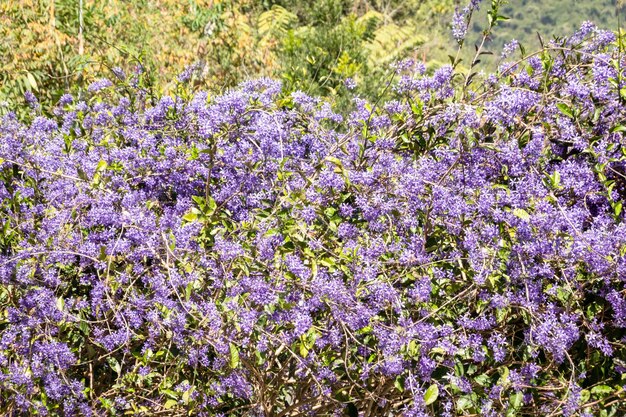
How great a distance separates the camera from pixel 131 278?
2.55m

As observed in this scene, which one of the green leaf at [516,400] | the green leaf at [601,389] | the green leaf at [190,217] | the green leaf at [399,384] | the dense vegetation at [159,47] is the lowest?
the dense vegetation at [159,47]

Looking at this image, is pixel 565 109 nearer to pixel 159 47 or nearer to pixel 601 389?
pixel 601 389

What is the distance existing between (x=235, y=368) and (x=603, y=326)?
45.2 inches

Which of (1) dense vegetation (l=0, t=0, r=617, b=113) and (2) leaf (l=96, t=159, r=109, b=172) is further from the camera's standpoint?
(1) dense vegetation (l=0, t=0, r=617, b=113)

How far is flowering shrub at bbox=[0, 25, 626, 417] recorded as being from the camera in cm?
228

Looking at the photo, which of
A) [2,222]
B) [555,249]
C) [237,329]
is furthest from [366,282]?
[2,222]

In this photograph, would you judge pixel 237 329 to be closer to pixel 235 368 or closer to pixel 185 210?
pixel 235 368

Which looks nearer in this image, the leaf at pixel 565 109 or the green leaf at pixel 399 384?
the green leaf at pixel 399 384

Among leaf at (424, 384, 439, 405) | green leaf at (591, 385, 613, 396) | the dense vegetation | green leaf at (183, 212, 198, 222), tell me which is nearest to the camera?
leaf at (424, 384, 439, 405)

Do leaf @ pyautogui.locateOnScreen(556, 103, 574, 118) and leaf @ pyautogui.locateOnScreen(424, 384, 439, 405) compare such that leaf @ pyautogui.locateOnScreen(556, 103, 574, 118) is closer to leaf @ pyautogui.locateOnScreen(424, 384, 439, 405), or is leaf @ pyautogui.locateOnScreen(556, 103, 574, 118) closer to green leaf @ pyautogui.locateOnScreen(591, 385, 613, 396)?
green leaf @ pyautogui.locateOnScreen(591, 385, 613, 396)

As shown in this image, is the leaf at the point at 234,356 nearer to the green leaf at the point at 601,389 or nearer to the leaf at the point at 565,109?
the green leaf at the point at 601,389

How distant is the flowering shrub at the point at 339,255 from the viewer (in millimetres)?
2281

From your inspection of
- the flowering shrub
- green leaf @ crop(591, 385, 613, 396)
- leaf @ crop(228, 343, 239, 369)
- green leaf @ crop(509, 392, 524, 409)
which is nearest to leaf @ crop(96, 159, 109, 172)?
the flowering shrub

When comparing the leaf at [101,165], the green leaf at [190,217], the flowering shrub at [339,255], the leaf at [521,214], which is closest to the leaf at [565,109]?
the flowering shrub at [339,255]
